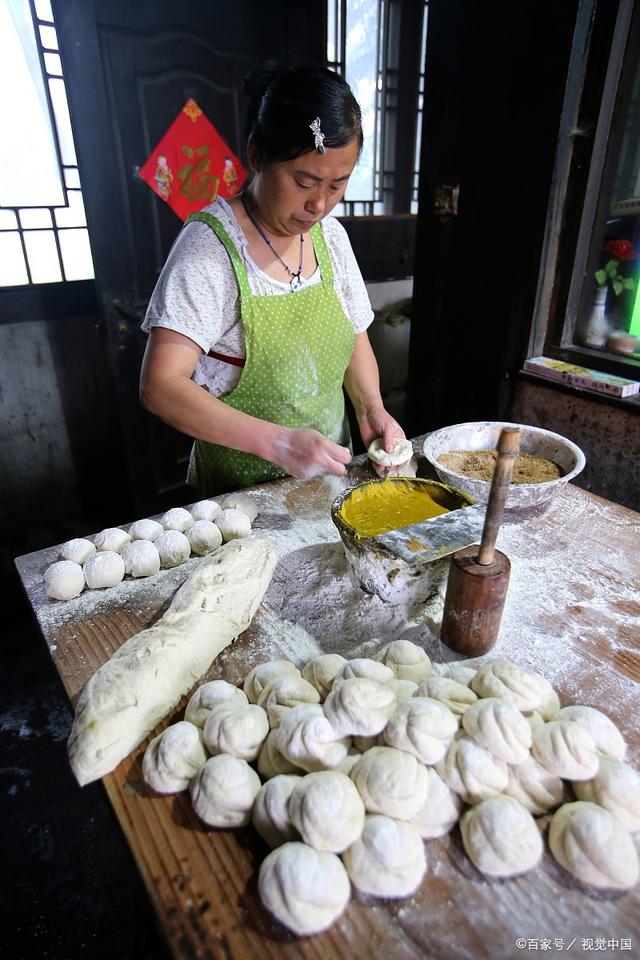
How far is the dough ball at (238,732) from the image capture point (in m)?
1.00

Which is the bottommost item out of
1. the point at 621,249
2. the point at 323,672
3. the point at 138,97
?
the point at 323,672

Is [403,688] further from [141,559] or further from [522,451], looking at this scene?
[522,451]

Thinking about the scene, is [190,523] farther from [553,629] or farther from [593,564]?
[593,564]

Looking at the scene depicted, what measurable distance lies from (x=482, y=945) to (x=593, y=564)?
108 cm

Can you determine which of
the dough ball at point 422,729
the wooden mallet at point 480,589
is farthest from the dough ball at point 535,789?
the wooden mallet at point 480,589

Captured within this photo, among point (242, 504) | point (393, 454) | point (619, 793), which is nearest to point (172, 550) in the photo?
point (242, 504)

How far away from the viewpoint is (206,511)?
5.96 feet

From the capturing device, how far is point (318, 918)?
0.81m

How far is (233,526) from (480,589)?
80 centimetres

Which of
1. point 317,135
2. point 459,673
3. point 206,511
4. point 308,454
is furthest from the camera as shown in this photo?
point 206,511

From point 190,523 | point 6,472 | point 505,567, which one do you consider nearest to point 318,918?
point 505,567

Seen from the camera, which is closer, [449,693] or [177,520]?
[449,693]

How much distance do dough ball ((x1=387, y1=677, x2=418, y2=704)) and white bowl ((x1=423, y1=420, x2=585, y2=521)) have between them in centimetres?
73

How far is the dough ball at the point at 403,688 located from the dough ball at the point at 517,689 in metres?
0.12
